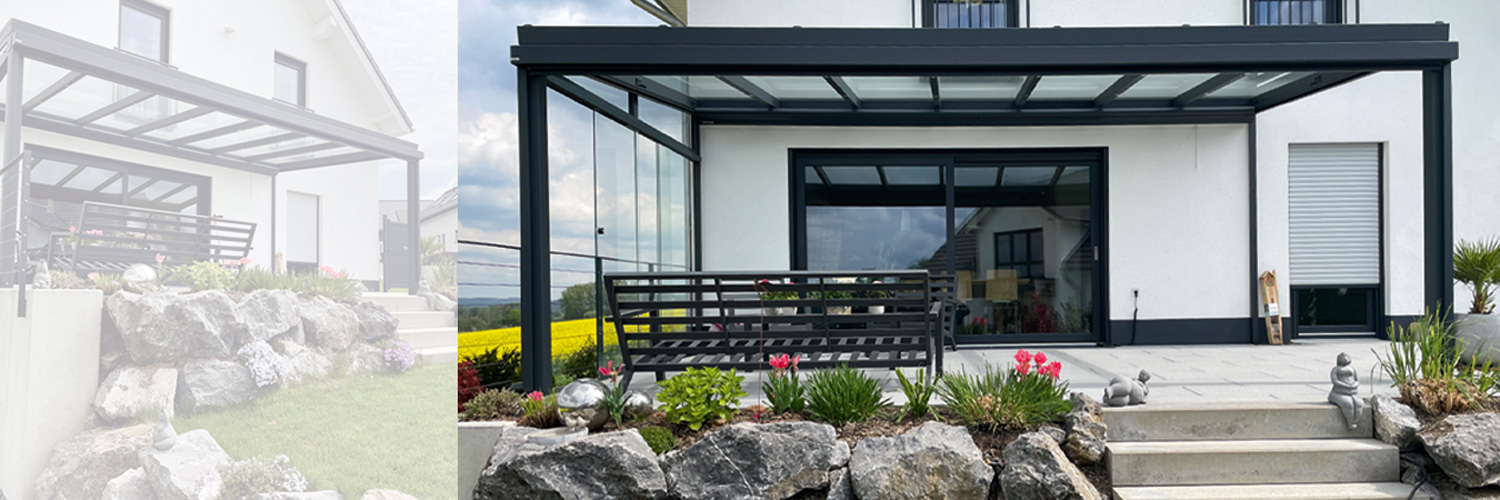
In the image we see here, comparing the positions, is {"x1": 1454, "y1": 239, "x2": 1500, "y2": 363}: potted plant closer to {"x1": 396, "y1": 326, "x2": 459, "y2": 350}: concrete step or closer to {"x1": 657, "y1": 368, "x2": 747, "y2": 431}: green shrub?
{"x1": 657, "y1": 368, "x2": 747, "y2": 431}: green shrub

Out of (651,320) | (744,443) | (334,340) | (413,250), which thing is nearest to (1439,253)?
(744,443)

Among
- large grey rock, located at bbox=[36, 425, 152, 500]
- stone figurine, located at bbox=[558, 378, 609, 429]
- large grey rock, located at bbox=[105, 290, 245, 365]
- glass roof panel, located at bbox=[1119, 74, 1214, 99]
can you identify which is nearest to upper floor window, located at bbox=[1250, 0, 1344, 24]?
glass roof panel, located at bbox=[1119, 74, 1214, 99]

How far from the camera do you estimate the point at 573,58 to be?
4480 millimetres

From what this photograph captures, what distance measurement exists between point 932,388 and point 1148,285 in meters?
4.83

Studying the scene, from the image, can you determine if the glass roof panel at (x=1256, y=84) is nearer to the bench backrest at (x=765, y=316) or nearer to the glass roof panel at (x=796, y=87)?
the glass roof panel at (x=796, y=87)

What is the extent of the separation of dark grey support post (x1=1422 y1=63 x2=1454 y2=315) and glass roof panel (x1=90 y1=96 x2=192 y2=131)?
6365mm

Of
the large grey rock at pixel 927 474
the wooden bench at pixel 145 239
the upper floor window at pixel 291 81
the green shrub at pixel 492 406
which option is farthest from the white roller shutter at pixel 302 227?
the large grey rock at pixel 927 474

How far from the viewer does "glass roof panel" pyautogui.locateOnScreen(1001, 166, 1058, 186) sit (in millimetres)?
8031

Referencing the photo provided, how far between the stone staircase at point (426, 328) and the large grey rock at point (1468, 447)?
5045mm

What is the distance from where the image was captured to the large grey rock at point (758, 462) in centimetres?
379

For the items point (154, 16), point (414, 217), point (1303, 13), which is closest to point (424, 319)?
point (414, 217)

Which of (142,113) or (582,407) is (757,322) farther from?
(142,113)

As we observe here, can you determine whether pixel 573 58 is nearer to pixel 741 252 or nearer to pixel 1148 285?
pixel 741 252

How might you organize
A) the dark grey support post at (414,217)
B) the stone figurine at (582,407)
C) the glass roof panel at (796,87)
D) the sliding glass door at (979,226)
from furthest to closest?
the sliding glass door at (979,226), the glass roof panel at (796,87), the dark grey support post at (414,217), the stone figurine at (582,407)
